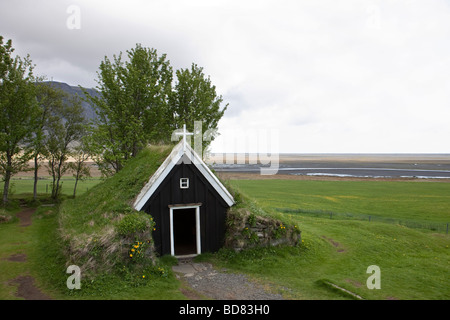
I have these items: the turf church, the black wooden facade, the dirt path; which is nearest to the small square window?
the turf church

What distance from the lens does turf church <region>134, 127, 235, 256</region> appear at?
14.5m

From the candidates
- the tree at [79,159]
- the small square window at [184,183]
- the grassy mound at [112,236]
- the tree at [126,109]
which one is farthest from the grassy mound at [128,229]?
the tree at [79,159]

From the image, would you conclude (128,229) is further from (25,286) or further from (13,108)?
(13,108)

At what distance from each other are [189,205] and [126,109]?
18.3m

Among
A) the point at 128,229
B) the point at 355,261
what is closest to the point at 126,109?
the point at 128,229

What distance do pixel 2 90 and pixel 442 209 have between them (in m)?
52.2

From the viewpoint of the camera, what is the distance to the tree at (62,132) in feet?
122

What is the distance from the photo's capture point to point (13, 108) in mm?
27484

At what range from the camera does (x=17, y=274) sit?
12.7 meters

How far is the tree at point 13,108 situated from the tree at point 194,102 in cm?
1485

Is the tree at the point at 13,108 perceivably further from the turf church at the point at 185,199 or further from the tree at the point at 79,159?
the turf church at the point at 185,199
